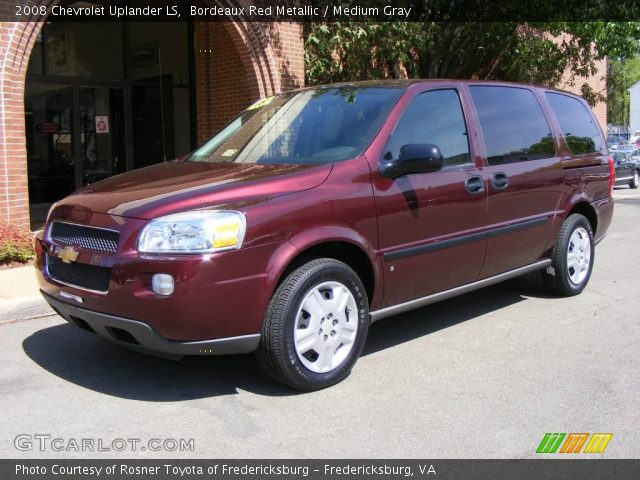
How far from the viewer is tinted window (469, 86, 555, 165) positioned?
209 inches

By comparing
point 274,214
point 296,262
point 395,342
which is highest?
point 274,214

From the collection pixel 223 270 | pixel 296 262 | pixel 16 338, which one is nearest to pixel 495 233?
pixel 296 262

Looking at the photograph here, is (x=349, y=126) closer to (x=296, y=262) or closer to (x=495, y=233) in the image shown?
(x=296, y=262)

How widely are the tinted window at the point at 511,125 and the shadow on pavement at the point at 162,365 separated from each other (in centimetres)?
145

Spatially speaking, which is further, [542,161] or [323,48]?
[323,48]

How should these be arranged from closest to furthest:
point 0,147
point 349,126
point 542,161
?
point 349,126 < point 542,161 < point 0,147

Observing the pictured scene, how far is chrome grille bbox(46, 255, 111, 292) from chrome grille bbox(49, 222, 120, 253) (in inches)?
4.4

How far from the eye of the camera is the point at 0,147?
7973mm

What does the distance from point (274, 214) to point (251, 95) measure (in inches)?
307

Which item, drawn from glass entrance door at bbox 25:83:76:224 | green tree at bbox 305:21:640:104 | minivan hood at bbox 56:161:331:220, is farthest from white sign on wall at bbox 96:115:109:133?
minivan hood at bbox 56:161:331:220

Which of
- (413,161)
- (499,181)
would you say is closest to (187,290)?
(413,161)

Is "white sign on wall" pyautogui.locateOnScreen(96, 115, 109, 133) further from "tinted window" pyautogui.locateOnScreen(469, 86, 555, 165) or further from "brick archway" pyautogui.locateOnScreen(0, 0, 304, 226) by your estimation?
"tinted window" pyautogui.locateOnScreen(469, 86, 555, 165)

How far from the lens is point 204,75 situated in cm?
1237

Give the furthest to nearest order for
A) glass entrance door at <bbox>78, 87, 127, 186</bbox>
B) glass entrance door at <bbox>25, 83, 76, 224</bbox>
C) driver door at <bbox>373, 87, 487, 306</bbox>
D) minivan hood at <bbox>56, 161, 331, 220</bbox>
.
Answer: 1. glass entrance door at <bbox>78, 87, 127, 186</bbox>
2. glass entrance door at <bbox>25, 83, 76, 224</bbox>
3. driver door at <bbox>373, 87, 487, 306</bbox>
4. minivan hood at <bbox>56, 161, 331, 220</bbox>
